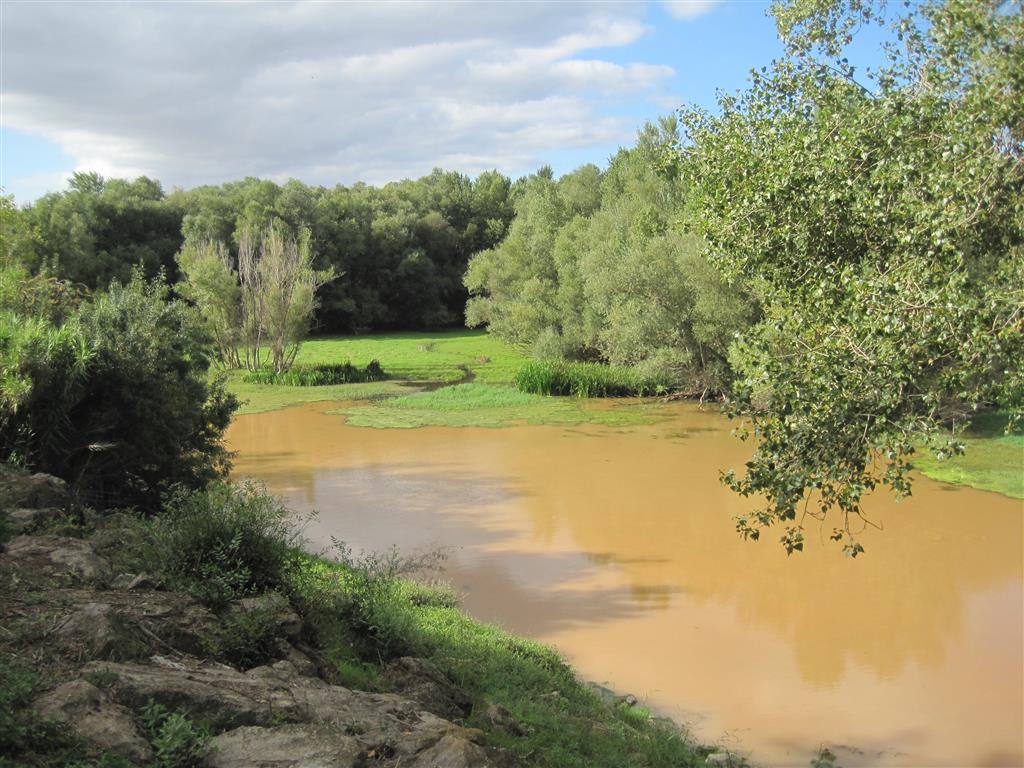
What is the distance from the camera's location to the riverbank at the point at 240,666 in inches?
149

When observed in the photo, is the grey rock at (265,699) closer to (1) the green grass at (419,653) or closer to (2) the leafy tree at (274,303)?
(1) the green grass at (419,653)

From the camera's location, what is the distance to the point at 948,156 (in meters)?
4.99

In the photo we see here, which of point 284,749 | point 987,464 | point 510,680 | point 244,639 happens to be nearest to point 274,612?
point 244,639

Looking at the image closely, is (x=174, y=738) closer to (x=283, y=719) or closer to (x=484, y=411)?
(x=283, y=719)

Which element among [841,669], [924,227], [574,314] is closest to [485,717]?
[924,227]

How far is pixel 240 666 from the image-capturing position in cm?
513

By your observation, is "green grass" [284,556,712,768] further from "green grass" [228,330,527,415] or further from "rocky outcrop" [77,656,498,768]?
"green grass" [228,330,527,415]

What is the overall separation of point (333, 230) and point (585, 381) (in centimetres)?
2833

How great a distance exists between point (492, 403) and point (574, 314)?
6637mm

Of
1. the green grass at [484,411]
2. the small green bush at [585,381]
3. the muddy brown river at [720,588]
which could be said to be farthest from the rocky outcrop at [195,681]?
the small green bush at [585,381]

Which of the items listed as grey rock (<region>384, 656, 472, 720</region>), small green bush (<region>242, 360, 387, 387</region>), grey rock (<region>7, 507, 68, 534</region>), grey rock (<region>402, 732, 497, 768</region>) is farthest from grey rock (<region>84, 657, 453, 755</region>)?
small green bush (<region>242, 360, 387, 387</region>)

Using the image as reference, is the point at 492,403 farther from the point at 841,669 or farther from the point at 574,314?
the point at 841,669

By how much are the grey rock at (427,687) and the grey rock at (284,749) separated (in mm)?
1374

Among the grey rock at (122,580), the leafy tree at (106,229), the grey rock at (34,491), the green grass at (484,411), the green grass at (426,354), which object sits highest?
the leafy tree at (106,229)
